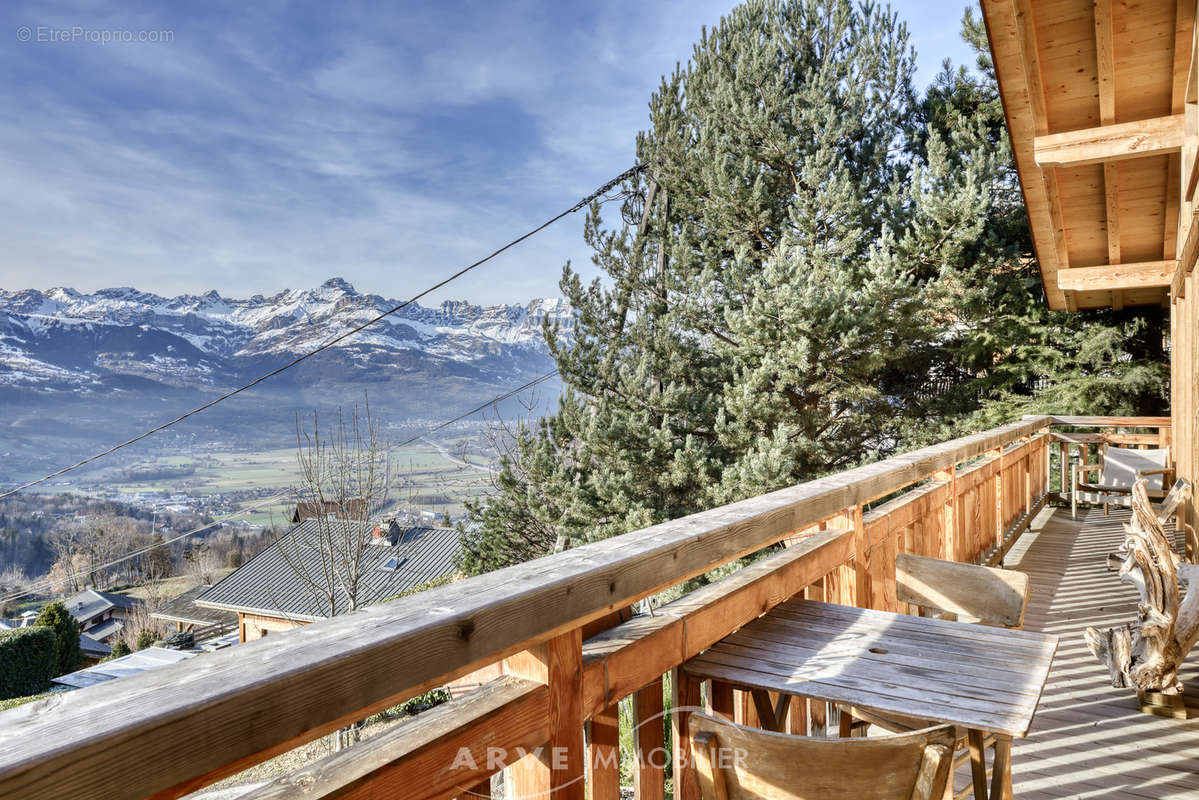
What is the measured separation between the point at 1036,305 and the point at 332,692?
12632 millimetres

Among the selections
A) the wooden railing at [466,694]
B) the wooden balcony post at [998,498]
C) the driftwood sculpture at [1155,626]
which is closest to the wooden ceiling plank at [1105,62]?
the wooden balcony post at [998,498]

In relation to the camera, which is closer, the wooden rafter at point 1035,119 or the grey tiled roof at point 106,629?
the wooden rafter at point 1035,119

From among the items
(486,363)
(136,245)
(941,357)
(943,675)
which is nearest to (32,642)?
(941,357)

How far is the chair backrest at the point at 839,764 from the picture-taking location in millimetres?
949

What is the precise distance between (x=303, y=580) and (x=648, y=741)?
19563mm

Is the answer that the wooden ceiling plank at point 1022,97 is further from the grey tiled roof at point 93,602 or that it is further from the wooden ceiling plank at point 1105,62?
the grey tiled roof at point 93,602

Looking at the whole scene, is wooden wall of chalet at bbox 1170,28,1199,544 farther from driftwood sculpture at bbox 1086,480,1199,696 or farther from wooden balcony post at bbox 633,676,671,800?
wooden balcony post at bbox 633,676,671,800

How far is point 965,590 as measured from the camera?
225 cm

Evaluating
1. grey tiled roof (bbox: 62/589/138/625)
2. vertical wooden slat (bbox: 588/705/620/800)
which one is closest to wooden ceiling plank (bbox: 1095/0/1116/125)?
vertical wooden slat (bbox: 588/705/620/800)

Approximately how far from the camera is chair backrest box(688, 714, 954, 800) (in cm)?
95

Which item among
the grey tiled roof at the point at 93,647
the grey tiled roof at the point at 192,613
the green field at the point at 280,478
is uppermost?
the green field at the point at 280,478

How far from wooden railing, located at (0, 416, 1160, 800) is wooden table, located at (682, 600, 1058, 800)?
0.07 m

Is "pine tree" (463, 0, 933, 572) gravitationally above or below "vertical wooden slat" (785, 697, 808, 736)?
above

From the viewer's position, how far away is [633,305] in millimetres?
12469
